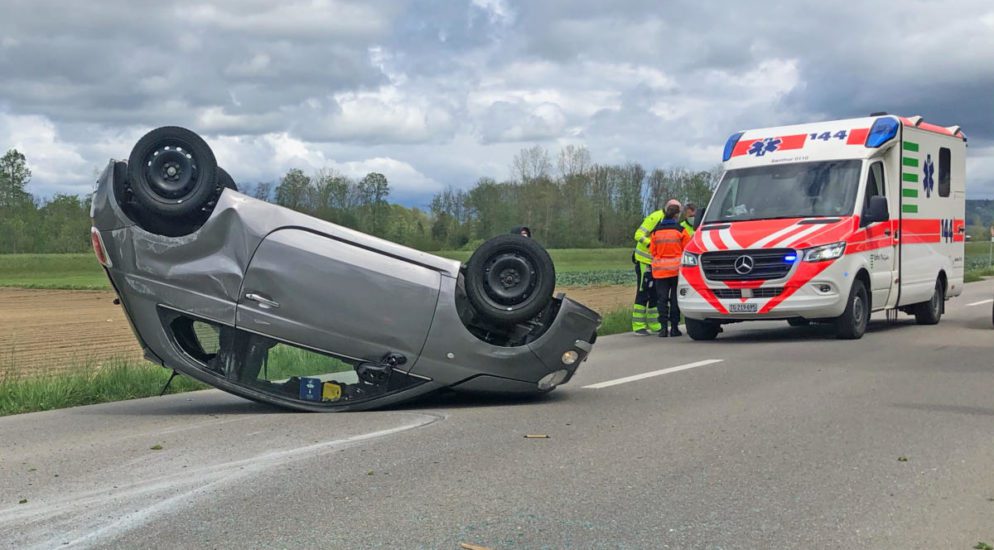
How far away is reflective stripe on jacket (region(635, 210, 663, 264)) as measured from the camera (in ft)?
49.8

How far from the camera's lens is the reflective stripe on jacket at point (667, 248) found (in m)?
14.7

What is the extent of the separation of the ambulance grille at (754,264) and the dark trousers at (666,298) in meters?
1.41

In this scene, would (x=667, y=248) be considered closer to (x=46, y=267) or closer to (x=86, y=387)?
(x=86, y=387)

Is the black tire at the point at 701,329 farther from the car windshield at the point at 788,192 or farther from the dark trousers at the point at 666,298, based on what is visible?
the car windshield at the point at 788,192

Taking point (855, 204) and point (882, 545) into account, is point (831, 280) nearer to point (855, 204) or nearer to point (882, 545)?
point (855, 204)

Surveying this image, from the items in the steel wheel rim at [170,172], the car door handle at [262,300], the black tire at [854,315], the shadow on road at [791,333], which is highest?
the steel wheel rim at [170,172]

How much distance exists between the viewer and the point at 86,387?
920 centimetres

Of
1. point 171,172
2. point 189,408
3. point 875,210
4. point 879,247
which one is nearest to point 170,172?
point 171,172

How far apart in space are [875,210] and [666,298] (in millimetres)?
3142

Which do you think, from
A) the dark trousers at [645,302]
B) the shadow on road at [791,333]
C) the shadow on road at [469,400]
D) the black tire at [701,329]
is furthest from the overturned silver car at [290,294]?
the dark trousers at [645,302]

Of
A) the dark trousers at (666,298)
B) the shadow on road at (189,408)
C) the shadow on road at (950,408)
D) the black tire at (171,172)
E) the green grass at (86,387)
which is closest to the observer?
the black tire at (171,172)

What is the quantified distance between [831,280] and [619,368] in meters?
3.64

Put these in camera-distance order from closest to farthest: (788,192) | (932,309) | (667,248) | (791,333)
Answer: (788,192), (667,248), (791,333), (932,309)

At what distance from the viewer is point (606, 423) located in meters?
7.42
